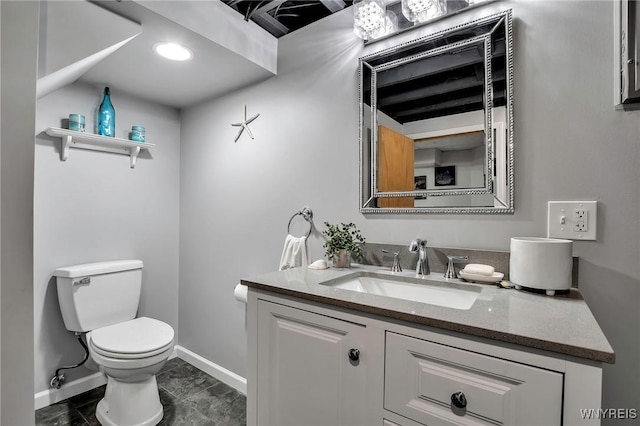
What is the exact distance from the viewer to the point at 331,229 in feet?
4.79

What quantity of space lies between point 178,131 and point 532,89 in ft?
7.65

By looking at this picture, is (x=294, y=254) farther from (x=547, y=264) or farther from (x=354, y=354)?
(x=547, y=264)

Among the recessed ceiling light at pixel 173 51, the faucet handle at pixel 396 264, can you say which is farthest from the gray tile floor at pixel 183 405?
the recessed ceiling light at pixel 173 51

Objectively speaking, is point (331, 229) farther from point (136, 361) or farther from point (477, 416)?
point (136, 361)

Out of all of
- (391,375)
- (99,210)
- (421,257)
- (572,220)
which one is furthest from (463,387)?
(99,210)

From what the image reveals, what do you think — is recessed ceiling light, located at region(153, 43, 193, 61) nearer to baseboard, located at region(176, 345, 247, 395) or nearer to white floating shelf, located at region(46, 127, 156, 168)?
white floating shelf, located at region(46, 127, 156, 168)

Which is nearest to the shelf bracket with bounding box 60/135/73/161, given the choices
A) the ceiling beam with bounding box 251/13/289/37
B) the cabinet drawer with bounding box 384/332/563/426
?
the ceiling beam with bounding box 251/13/289/37

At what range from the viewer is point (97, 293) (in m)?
1.83

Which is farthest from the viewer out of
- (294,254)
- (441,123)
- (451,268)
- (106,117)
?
(106,117)

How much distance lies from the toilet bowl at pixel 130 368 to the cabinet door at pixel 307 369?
0.75 meters

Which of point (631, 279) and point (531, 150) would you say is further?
point (531, 150)

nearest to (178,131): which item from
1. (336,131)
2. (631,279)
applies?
(336,131)

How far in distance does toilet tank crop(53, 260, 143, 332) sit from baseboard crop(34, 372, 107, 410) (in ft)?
1.28

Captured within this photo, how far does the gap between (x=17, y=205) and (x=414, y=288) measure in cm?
117
